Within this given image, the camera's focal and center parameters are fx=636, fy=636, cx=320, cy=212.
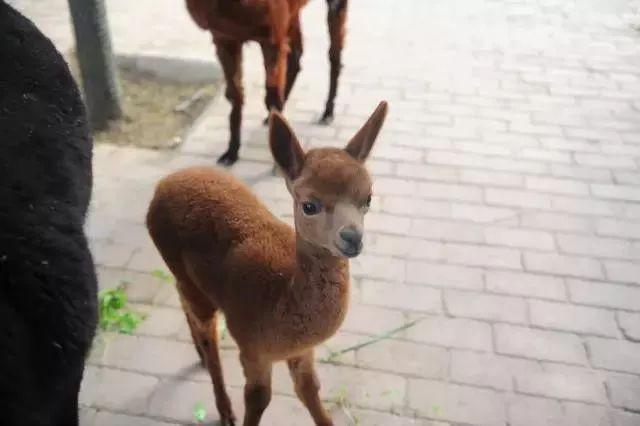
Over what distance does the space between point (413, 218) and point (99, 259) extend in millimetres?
1636

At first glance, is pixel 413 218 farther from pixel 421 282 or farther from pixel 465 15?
pixel 465 15

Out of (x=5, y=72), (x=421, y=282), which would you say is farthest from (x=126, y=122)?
(x=5, y=72)

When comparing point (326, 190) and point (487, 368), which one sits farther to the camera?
point (487, 368)

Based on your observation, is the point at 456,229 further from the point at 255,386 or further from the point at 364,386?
the point at 255,386

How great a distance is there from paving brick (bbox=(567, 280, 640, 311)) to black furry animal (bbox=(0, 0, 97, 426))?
2344 millimetres

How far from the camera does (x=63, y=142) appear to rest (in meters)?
1.37

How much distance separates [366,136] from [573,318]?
1.65 metres

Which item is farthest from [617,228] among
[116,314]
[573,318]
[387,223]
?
[116,314]

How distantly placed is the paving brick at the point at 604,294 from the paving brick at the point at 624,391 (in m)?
0.44

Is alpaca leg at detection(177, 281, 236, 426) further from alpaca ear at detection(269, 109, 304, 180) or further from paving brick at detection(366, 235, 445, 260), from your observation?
paving brick at detection(366, 235, 445, 260)

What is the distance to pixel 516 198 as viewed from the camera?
11.9ft

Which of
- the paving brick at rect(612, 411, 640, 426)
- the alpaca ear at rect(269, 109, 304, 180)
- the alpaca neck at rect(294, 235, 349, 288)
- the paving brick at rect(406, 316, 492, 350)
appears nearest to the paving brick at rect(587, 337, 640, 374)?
the paving brick at rect(612, 411, 640, 426)

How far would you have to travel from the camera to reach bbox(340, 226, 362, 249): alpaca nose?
1.52 m

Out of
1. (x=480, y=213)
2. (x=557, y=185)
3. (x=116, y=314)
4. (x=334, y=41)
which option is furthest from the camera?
(x=334, y=41)
